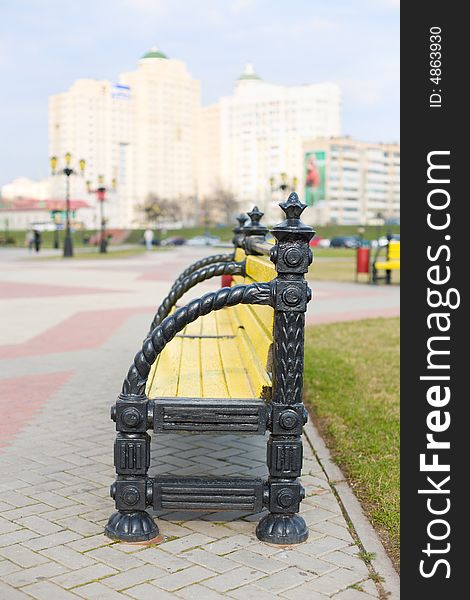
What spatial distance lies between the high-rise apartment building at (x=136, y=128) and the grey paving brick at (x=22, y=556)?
12483cm

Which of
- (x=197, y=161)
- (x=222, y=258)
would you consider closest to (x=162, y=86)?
(x=197, y=161)

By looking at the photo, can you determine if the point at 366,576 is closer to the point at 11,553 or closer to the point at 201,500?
the point at 201,500

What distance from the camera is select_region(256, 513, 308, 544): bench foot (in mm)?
3344

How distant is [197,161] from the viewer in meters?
142

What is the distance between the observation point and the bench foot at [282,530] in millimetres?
3344

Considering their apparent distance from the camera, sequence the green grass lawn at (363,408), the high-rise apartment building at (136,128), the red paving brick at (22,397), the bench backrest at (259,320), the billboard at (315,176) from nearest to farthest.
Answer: the bench backrest at (259,320) < the green grass lawn at (363,408) < the red paving brick at (22,397) < the billboard at (315,176) < the high-rise apartment building at (136,128)

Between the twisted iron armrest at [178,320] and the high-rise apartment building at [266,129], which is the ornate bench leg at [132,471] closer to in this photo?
the twisted iron armrest at [178,320]

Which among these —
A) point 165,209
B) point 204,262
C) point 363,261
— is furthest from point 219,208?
point 204,262

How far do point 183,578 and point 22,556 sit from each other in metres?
0.67

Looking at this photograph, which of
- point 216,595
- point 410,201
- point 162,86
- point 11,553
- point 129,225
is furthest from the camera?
point 162,86

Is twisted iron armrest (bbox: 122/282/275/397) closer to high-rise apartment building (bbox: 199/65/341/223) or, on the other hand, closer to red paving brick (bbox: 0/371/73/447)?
red paving brick (bbox: 0/371/73/447)

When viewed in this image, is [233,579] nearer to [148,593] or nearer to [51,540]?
[148,593]

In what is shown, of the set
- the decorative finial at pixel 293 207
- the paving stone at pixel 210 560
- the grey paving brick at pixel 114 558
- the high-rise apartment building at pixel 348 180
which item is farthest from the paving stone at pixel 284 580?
the high-rise apartment building at pixel 348 180

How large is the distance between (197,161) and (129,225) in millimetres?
26724
